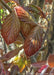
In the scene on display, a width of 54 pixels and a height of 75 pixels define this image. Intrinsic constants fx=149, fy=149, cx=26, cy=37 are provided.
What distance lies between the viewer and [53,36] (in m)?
0.61

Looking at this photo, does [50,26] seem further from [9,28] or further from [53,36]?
[9,28]

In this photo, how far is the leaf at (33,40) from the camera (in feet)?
1.86

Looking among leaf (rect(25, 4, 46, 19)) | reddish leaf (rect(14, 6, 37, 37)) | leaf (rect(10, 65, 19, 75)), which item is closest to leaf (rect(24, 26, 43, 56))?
reddish leaf (rect(14, 6, 37, 37))

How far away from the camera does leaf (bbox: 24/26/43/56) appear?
0.57 meters

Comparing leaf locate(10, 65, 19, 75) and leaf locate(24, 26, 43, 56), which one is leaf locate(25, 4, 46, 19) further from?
leaf locate(10, 65, 19, 75)

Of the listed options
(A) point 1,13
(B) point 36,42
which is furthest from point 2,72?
(A) point 1,13

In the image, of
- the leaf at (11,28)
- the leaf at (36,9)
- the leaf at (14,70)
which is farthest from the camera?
the leaf at (14,70)

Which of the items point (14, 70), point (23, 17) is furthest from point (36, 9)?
point (14, 70)

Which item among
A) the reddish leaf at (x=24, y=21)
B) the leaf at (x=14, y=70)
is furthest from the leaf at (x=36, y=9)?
the leaf at (x=14, y=70)

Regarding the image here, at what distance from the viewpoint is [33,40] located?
22.7 inches

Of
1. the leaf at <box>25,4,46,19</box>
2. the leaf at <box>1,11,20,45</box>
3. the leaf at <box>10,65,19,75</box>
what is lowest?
the leaf at <box>10,65,19,75</box>

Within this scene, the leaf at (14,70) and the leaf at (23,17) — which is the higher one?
the leaf at (23,17)

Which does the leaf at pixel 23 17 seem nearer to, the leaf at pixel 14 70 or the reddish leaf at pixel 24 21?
the reddish leaf at pixel 24 21

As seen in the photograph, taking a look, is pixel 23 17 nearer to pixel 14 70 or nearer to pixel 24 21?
pixel 24 21
